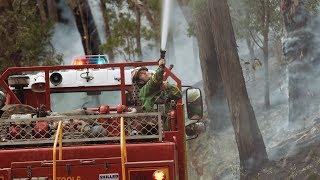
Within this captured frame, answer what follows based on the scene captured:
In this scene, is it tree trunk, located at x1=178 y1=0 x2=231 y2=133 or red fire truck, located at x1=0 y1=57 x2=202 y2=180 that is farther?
tree trunk, located at x1=178 y1=0 x2=231 y2=133

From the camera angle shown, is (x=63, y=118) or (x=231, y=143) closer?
(x=63, y=118)

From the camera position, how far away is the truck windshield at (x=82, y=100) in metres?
8.90

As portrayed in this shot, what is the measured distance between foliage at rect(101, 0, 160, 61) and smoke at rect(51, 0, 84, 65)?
7701 mm

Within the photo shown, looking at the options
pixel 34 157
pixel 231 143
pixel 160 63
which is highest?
pixel 160 63

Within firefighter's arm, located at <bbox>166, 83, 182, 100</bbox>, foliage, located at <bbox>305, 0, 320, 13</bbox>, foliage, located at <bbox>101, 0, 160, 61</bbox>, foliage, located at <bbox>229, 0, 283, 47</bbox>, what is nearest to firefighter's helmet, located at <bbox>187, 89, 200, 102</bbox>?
firefighter's arm, located at <bbox>166, 83, 182, 100</bbox>

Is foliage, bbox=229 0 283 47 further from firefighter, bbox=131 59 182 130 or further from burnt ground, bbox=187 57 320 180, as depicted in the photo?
firefighter, bbox=131 59 182 130

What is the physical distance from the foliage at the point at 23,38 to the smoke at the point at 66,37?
8.94 m

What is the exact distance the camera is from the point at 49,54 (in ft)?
75.4

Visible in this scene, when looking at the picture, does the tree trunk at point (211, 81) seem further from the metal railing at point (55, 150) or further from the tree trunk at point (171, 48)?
the tree trunk at point (171, 48)

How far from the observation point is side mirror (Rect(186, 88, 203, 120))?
278 inches

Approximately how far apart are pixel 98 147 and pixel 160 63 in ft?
3.87

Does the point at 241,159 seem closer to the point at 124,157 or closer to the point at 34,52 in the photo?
the point at 124,157

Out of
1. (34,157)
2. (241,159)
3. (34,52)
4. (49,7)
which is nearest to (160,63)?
(34,157)

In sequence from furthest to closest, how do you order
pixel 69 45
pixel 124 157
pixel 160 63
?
1. pixel 69 45
2. pixel 160 63
3. pixel 124 157
